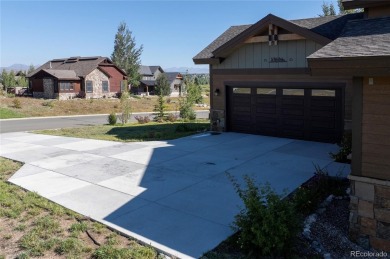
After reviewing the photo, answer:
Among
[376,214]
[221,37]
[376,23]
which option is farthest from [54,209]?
[221,37]

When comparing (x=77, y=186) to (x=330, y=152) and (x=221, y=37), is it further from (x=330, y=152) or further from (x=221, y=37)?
(x=221, y=37)

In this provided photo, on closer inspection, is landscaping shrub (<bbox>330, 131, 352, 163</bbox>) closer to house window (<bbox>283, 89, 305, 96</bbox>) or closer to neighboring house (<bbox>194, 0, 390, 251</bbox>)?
neighboring house (<bbox>194, 0, 390, 251</bbox>)

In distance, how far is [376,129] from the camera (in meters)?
5.48

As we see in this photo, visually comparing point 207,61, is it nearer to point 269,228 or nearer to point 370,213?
point 370,213

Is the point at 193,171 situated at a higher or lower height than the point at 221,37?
lower

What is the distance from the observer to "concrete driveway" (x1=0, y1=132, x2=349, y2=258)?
6402mm

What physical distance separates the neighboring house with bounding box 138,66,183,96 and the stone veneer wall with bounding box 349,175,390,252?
56884 mm

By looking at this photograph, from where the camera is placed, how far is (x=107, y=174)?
984 cm

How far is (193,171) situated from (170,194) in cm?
198

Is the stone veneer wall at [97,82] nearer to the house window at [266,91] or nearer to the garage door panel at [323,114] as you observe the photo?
the house window at [266,91]

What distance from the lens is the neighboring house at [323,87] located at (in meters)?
5.45

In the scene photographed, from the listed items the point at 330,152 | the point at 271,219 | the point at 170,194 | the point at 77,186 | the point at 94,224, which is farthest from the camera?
the point at 330,152

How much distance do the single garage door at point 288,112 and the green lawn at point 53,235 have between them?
10.2 metres

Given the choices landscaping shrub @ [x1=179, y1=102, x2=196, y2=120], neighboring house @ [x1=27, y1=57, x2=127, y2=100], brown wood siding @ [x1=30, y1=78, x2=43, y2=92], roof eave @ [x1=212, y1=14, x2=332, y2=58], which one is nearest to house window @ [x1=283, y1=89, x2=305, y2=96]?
roof eave @ [x1=212, y1=14, x2=332, y2=58]
